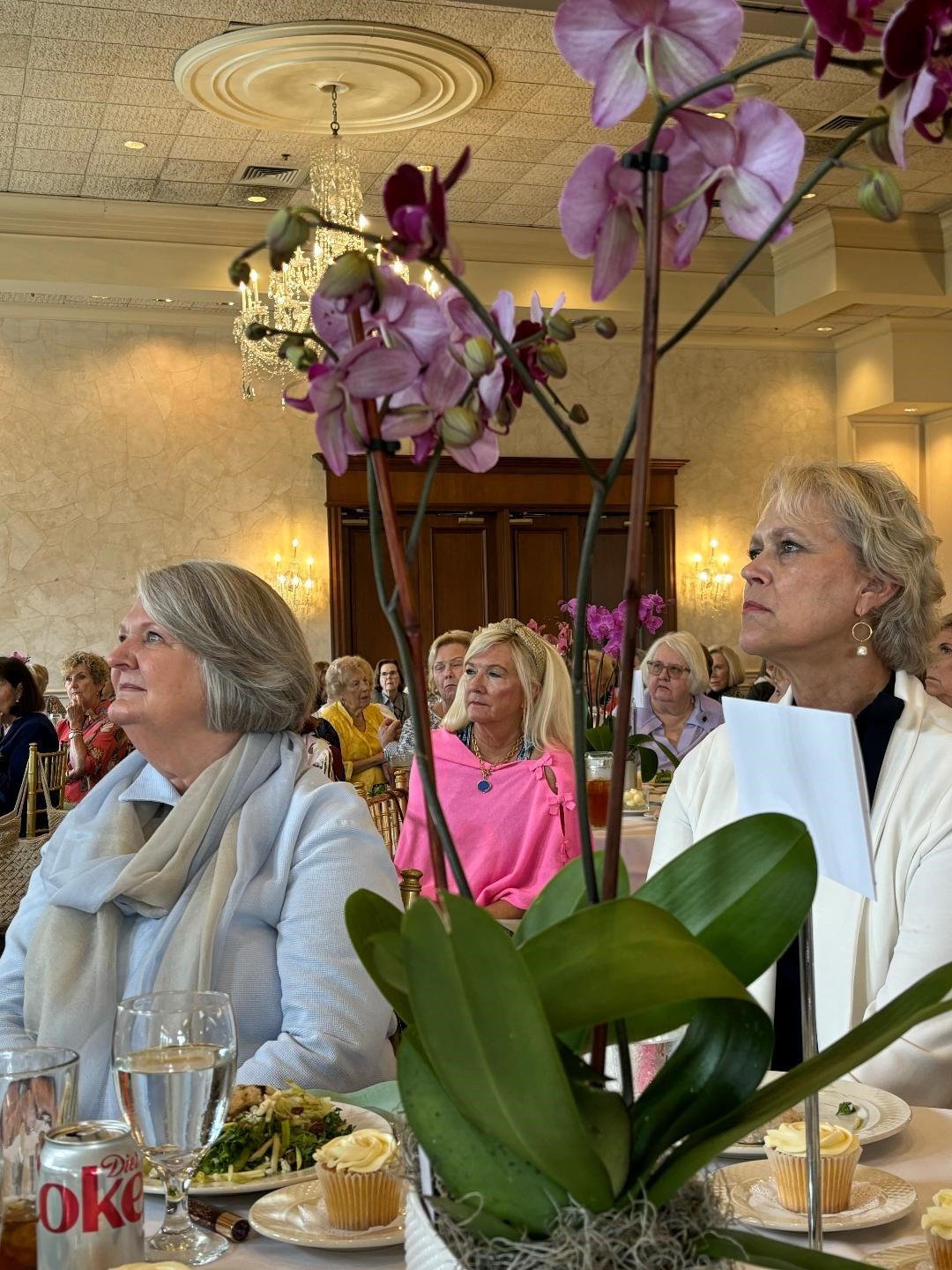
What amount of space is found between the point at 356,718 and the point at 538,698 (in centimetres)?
406

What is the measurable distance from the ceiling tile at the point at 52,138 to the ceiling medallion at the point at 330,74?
3.39 ft

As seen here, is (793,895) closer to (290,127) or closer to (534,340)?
(534,340)

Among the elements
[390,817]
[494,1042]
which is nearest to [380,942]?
[494,1042]

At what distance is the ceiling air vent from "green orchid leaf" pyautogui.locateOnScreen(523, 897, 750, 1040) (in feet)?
30.1

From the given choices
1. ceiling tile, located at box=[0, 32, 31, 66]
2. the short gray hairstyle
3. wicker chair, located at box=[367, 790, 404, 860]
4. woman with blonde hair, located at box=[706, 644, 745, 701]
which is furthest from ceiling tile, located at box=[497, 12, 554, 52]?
A: the short gray hairstyle

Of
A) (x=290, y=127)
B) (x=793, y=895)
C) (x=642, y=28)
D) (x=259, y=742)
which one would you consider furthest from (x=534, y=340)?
(x=290, y=127)

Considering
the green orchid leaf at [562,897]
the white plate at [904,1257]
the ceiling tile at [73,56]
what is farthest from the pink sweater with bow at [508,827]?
the ceiling tile at [73,56]

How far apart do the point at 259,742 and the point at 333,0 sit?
589cm

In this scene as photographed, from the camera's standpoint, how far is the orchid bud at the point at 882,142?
0.72 metres

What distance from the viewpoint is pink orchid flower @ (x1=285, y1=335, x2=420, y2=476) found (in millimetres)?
788

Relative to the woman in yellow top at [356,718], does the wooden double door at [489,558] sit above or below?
above

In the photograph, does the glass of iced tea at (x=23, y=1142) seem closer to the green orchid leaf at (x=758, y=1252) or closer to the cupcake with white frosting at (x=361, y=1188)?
the cupcake with white frosting at (x=361, y=1188)

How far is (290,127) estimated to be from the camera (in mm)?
8719

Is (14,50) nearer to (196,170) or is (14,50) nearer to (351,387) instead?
→ (196,170)
